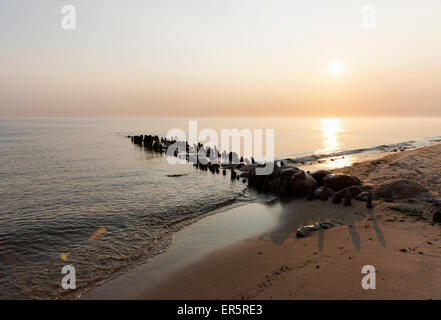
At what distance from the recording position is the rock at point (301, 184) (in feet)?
70.2

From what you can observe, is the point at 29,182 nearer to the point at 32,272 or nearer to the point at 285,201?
the point at 32,272

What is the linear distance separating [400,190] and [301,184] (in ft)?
22.2

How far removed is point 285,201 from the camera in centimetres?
2117

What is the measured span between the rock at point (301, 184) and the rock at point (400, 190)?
468 centimetres

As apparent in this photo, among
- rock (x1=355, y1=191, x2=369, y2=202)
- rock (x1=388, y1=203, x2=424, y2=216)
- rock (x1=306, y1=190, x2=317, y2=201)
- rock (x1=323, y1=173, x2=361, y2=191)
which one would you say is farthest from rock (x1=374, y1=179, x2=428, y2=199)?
rock (x1=306, y1=190, x2=317, y2=201)

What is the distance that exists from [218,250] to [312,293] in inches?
210

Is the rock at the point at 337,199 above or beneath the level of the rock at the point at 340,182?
beneath

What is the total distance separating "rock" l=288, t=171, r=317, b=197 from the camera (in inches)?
843

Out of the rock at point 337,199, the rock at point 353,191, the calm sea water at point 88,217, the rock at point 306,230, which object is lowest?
the calm sea water at point 88,217

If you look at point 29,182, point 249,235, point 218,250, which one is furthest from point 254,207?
point 29,182

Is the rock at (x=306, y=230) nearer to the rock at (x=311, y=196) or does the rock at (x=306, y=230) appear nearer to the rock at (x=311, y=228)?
the rock at (x=311, y=228)

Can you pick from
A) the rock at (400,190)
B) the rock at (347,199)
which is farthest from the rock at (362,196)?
the rock at (347,199)

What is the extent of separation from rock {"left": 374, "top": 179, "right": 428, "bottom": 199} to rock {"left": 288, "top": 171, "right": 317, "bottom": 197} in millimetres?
4675
